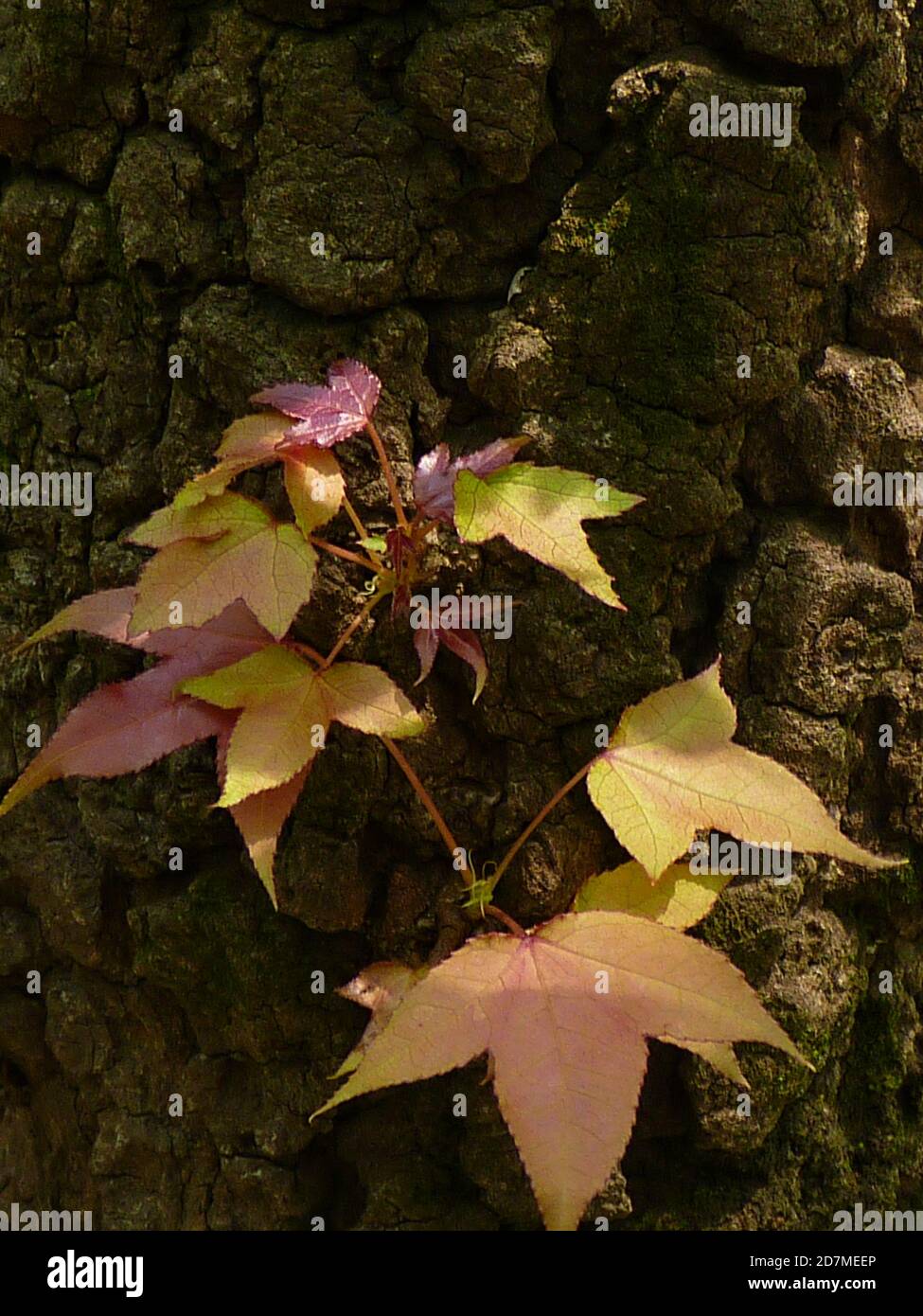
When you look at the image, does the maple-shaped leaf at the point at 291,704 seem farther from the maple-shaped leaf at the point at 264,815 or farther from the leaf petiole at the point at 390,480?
the leaf petiole at the point at 390,480

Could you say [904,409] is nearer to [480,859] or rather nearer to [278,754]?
[480,859]

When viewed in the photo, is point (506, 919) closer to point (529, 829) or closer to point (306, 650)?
point (529, 829)

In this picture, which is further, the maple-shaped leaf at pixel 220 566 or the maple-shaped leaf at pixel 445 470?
the maple-shaped leaf at pixel 445 470

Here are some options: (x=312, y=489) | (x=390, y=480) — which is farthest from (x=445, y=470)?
(x=312, y=489)

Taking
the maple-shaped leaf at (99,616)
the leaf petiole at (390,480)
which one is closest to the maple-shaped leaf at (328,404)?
the leaf petiole at (390,480)

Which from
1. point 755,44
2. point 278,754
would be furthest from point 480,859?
point 755,44
